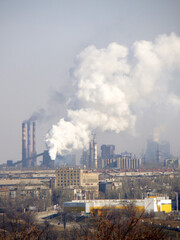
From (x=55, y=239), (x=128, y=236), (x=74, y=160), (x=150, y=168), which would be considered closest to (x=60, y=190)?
(x=55, y=239)

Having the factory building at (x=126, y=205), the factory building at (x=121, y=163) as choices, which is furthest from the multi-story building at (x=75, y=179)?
the factory building at (x=121, y=163)

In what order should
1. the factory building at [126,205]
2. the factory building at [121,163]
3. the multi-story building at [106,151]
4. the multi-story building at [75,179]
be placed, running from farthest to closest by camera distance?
the multi-story building at [106,151] → the factory building at [121,163] → the multi-story building at [75,179] → the factory building at [126,205]

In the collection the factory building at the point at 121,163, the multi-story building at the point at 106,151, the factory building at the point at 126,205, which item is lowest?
the factory building at the point at 126,205

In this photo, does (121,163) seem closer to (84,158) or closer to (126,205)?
(84,158)

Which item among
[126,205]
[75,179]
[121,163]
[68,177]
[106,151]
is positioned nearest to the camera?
[126,205]

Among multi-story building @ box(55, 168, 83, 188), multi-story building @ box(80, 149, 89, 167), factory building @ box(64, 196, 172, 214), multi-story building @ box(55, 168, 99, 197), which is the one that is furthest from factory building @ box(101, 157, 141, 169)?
factory building @ box(64, 196, 172, 214)

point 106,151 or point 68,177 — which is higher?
point 106,151

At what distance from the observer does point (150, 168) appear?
69750 millimetres

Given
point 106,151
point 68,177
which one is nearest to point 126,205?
point 68,177

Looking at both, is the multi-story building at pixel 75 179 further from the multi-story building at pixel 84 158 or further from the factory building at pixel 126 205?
the multi-story building at pixel 84 158

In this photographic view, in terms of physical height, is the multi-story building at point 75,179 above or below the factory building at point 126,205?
above

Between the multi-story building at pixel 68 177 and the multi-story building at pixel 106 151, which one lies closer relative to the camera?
the multi-story building at pixel 68 177

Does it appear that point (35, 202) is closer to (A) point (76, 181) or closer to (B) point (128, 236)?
(A) point (76, 181)

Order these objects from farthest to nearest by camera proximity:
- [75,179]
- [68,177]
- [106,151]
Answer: [106,151]
[75,179]
[68,177]
